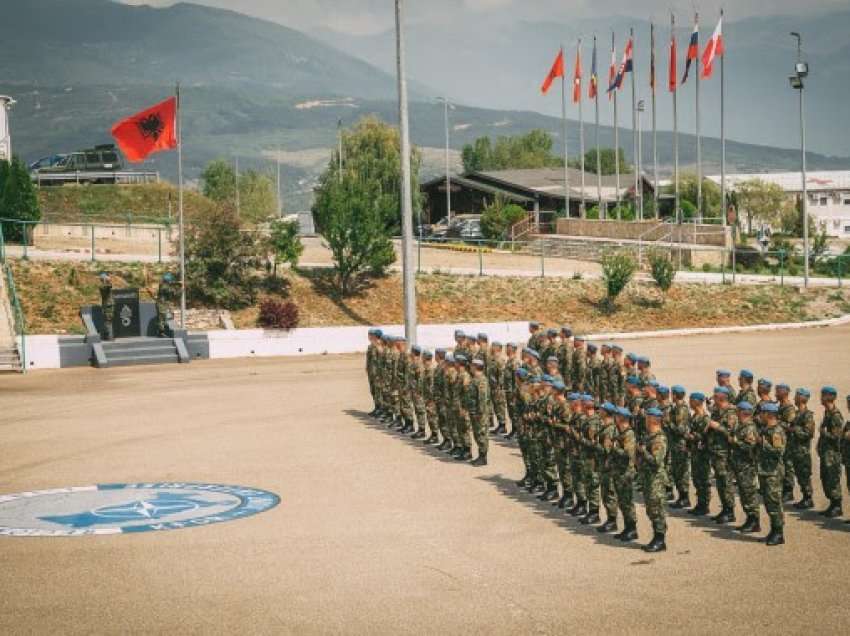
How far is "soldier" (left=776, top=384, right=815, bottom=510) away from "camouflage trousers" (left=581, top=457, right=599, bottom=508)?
8.10ft

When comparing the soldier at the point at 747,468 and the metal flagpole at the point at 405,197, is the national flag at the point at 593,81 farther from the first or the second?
the soldier at the point at 747,468

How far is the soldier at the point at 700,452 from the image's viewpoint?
14570mm

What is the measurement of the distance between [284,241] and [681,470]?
89.8 ft

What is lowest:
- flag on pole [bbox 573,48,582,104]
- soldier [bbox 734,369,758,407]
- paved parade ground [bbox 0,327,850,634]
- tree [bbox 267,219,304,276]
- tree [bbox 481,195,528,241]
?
paved parade ground [bbox 0,327,850,634]

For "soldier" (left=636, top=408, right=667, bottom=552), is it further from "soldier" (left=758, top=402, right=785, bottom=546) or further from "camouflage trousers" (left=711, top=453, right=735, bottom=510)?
"camouflage trousers" (left=711, top=453, right=735, bottom=510)

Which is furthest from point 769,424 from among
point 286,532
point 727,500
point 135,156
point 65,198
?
point 65,198

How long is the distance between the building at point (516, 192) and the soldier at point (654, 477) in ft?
177

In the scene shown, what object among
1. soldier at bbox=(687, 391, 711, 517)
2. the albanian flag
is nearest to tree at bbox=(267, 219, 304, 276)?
the albanian flag

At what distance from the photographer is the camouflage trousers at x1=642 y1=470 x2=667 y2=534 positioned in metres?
13.1

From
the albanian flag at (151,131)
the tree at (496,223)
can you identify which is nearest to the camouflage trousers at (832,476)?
the albanian flag at (151,131)

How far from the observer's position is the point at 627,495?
13.4 metres

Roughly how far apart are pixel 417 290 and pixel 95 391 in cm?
1717

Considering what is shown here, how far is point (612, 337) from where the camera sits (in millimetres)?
38531

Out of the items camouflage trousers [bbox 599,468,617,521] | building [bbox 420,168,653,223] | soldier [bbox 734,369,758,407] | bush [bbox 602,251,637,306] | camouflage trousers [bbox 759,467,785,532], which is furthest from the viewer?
building [bbox 420,168,653,223]
